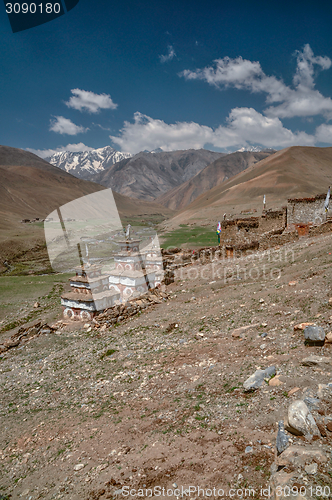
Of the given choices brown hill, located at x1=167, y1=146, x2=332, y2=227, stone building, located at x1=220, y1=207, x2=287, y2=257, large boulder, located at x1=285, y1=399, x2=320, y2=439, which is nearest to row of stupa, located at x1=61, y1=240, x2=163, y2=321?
stone building, located at x1=220, y1=207, x2=287, y2=257

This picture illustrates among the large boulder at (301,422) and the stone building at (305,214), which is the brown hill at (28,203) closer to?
the stone building at (305,214)

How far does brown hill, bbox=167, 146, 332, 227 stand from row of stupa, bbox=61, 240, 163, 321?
47867 millimetres

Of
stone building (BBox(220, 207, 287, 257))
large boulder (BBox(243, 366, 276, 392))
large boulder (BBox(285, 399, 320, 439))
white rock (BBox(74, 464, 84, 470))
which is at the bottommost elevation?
white rock (BBox(74, 464, 84, 470))

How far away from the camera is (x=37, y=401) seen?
24.7 ft

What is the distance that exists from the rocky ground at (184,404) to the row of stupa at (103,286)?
364cm

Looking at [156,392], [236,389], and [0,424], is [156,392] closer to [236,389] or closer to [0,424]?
[236,389]

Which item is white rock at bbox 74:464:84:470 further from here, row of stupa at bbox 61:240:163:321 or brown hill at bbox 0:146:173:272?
brown hill at bbox 0:146:173:272

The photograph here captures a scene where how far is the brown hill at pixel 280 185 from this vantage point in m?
71.8

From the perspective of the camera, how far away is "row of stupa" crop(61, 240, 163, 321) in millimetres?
14906

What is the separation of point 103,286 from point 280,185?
77.2 m

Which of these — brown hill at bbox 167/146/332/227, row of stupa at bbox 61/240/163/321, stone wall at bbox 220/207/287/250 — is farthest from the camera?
brown hill at bbox 167/146/332/227

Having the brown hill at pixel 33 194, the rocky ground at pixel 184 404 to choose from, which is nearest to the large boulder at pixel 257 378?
the rocky ground at pixel 184 404

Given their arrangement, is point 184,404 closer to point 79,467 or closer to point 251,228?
point 79,467

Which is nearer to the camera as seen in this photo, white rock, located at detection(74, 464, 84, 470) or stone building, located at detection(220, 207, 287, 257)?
white rock, located at detection(74, 464, 84, 470)
